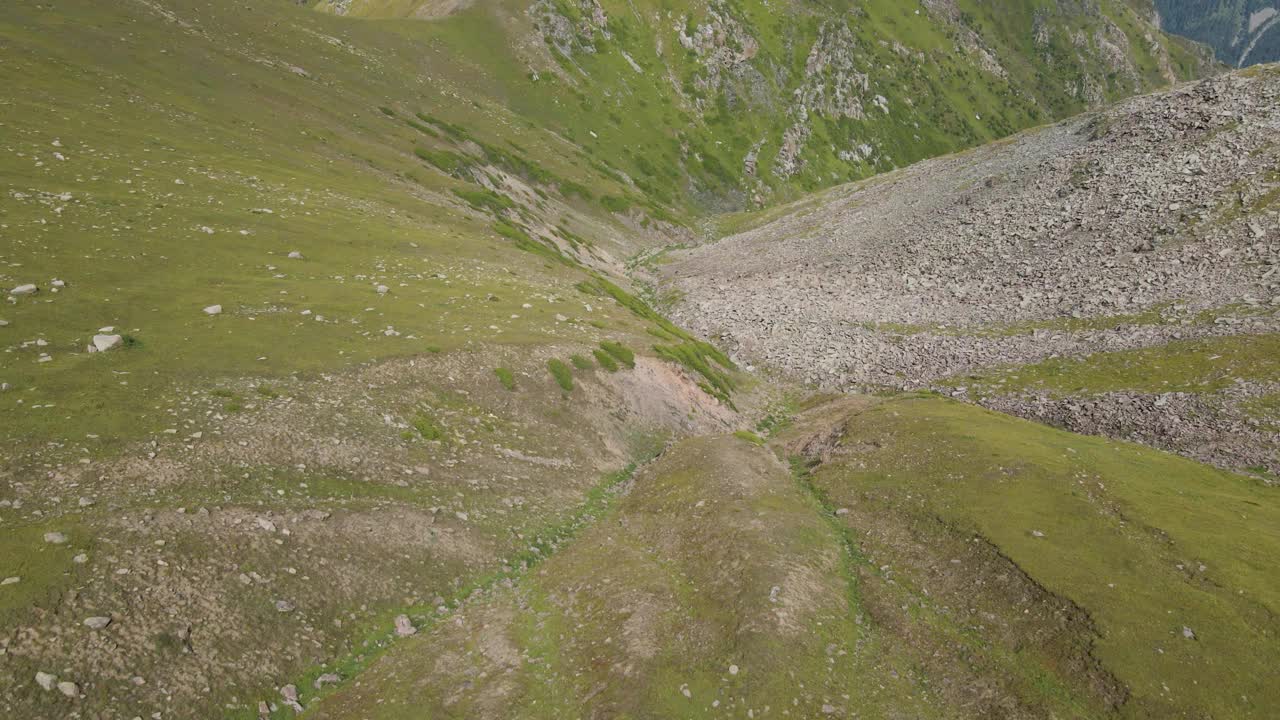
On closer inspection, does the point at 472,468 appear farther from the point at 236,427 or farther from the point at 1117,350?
the point at 1117,350

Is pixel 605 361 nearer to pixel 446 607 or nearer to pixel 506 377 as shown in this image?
pixel 506 377

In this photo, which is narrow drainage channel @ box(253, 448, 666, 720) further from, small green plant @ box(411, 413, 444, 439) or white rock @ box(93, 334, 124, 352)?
white rock @ box(93, 334, 124, 352)

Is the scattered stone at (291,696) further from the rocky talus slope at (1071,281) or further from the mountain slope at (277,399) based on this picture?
the rocky talus slope at (1071,281)

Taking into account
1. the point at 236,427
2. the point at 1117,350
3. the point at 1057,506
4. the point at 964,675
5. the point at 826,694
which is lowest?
the point at 236,427

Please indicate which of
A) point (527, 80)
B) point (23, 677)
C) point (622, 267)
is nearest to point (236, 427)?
point (23, 677)

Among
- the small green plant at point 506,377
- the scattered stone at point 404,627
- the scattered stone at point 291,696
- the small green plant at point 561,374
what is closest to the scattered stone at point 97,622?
the scattered stone at point 291,696
